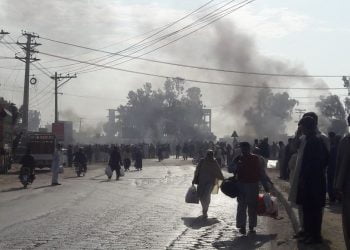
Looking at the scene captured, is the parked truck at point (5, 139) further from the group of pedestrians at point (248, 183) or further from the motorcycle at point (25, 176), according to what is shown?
the group of pedestrians at point (248, 183)

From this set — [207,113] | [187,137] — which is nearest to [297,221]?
[187,137]

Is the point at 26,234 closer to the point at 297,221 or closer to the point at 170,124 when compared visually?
the point at 297,221

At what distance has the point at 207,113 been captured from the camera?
450 feet

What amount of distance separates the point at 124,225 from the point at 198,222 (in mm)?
1701

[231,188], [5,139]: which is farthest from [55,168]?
[231,188]

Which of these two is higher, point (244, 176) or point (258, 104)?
point (258, 104)

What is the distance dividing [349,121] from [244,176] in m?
4.38

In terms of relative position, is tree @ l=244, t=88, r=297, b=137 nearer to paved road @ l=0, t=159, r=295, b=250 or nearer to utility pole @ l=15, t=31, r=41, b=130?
utility pole @ l=15, t=31, r=41, b=130

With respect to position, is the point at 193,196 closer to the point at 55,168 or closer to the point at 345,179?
the point at 345,179

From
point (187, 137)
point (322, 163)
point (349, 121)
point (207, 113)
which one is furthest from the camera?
point (207, 113)

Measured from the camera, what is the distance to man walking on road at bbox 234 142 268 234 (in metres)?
12.1

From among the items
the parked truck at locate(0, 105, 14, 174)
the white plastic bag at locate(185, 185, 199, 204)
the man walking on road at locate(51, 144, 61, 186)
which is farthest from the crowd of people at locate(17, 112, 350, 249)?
the parked truck at locate(0, 105, 14, 174)

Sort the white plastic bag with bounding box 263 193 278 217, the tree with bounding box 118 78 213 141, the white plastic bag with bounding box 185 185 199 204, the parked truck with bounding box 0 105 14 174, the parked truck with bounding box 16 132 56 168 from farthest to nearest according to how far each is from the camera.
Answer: the tree with bounding box 118 78 213 141, the parked truck with bounding box 16 132 56 168, the parked truck with bounding box 0 105 14 174, the white plastic bag with bounding box 185 185 199 204, the white plastic bag with bounding box 263 193 278 217

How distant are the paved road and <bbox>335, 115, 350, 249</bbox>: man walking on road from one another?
122 inches
